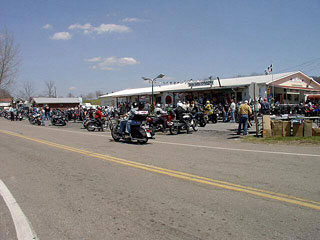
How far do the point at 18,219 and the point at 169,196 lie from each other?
2440 mm

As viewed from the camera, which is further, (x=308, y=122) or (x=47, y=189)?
(x=308, y=122)

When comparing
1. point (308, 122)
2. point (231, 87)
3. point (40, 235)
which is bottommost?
point (40, 235)

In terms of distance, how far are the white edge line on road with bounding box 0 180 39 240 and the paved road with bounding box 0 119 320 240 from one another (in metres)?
0.08

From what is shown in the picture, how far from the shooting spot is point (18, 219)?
4.30 m

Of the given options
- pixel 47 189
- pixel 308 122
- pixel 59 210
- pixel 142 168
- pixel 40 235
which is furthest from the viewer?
pixel 308 122

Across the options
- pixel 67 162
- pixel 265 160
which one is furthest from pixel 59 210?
pixel 265 160

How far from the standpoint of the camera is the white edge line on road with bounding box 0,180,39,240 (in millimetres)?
3752

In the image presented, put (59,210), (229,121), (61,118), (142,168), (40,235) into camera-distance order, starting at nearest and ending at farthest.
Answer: (40,235) < (59,210) < (142,168) < (229,121) < (61,118)

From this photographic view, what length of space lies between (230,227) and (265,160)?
4739mm

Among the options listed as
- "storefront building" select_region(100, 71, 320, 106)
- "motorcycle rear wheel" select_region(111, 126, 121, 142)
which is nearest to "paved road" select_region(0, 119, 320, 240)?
"motorcycle rear wheel" select_region(111, 126, 121, 142)

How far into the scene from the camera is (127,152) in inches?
396

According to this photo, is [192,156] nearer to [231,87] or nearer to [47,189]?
[47,189]

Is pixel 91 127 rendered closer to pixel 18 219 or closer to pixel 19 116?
pixel 18 219

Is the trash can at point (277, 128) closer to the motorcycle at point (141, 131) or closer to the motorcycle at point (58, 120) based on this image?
the motorcycle at point (141, 131)
